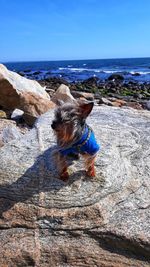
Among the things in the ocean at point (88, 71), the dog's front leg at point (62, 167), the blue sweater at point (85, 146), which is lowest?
the ocean at point (88, 71)

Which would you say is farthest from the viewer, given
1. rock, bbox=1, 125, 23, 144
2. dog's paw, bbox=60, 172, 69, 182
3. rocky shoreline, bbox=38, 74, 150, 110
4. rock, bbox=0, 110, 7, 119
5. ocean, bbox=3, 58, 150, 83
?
ocean, bbox=3, 58, 150, 83

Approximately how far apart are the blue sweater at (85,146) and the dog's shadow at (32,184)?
406mm

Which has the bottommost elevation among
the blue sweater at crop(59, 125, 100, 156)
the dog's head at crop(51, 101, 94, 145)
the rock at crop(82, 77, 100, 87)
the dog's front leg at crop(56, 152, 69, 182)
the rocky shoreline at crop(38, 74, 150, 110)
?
the rock at crop(82, 77, 100, 87)

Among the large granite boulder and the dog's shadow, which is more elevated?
the large granite boulder

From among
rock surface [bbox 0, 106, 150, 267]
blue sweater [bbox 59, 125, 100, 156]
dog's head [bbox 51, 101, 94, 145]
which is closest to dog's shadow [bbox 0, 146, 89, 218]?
rock surface [bbox 0, 106, 150, 267]

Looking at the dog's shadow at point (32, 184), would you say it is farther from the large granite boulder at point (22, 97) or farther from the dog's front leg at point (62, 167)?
the large granite boulder at point (22, 97)

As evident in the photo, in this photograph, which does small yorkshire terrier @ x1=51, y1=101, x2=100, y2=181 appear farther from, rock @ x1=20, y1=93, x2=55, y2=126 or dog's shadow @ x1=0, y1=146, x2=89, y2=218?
rock @ x1=20, y1=93, x2=55, y2=126

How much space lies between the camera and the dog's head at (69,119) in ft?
16.1

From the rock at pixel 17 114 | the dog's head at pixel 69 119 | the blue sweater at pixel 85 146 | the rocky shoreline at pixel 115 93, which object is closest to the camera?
the dog's head at pixel 69 119

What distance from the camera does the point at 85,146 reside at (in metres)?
5.38

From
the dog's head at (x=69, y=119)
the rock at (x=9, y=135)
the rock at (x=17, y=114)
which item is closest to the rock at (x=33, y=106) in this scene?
the rock at (x=17, y=114)

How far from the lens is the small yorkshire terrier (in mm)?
4941

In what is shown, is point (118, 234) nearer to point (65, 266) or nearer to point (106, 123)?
point (65, 266)

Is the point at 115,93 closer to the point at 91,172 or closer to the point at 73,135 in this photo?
the point at 91,172
